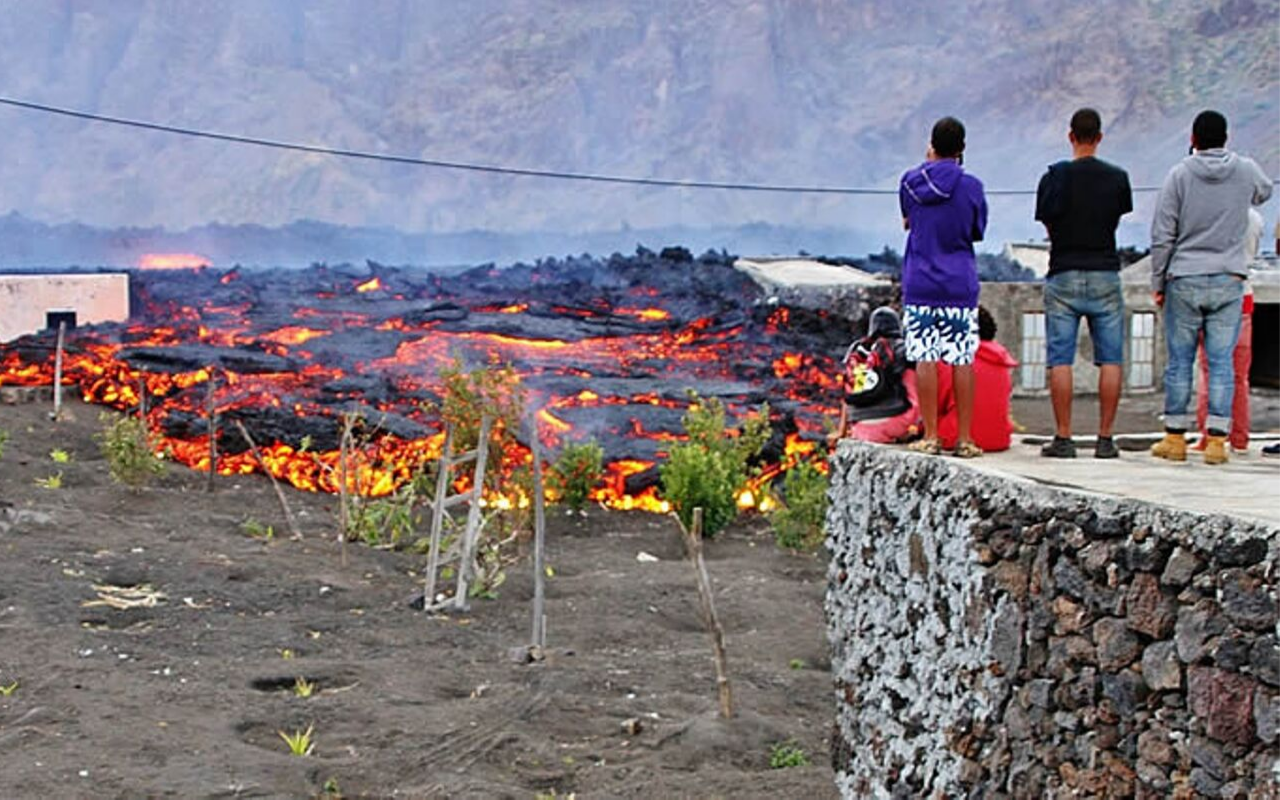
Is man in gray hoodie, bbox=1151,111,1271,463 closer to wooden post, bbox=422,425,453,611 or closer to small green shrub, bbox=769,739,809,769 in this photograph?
small green shrub, bbox=769,739,809,769

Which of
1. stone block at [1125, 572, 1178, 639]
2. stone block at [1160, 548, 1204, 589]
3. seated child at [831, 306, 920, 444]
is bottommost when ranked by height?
stone block at [1125, 572, 1178, 639]

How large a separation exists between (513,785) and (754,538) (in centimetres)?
767

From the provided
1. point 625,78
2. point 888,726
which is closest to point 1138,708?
point 888,726

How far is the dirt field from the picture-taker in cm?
738

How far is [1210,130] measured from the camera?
5.48 meters

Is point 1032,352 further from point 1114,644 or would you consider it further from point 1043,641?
point 1114,644

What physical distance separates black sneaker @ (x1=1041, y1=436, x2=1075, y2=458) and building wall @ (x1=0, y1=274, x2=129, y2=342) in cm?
Result: 2147

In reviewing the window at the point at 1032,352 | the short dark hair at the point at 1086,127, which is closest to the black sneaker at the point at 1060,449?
the short dark hair at the point at 1086,127

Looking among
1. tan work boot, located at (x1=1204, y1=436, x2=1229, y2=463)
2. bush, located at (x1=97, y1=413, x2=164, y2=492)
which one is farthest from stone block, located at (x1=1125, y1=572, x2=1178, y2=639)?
bush, located at (x1=97, y1=413, x2=164, y2=492)

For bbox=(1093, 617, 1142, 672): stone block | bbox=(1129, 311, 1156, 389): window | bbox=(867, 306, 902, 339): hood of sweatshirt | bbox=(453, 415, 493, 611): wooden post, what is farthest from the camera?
bbox=(1129, 311, 1156, 389): window

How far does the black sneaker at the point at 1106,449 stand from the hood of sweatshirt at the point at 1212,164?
1.04 m

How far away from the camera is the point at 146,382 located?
751 inches

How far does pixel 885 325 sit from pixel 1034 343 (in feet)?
55.7

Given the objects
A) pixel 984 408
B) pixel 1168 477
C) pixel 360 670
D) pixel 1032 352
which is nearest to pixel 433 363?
pixel 1032 352
